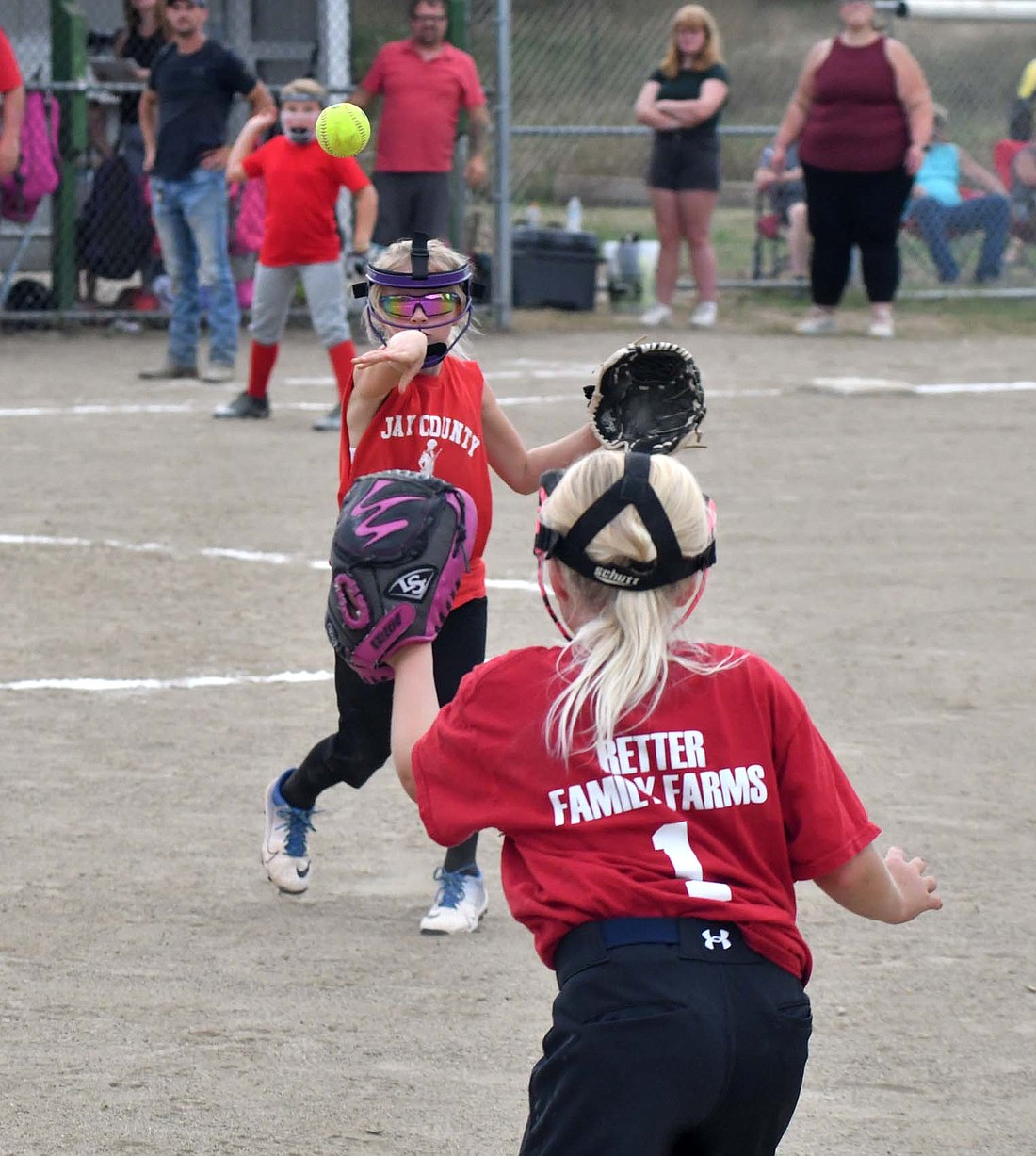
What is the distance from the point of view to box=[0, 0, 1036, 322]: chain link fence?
583 inches

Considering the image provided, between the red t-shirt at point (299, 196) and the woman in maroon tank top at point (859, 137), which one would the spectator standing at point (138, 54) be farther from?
the woman in maroon tank top at point (859, 137)

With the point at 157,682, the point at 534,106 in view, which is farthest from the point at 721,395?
the point at 534,106

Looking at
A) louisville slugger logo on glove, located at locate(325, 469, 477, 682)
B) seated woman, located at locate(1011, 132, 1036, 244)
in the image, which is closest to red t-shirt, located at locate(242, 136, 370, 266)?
louisville slugger logo on glove, located at locate(325, 469, 477, 682)

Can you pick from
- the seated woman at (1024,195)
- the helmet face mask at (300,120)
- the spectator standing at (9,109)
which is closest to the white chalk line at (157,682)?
the helmet face mask at (300,120)

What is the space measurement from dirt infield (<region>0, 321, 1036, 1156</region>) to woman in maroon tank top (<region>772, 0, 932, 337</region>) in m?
3.80

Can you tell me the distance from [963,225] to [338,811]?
13631 millimetres

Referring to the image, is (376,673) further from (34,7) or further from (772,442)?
(34,7)

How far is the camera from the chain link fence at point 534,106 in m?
14.8

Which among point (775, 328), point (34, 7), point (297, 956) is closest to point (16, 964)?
point (297, 956)

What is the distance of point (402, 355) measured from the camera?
388 centimetres

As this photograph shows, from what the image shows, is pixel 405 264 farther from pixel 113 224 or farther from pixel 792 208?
pixel 792 208

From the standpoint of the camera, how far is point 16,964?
165 inches

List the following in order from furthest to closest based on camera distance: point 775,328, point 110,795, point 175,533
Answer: point 775,328 < point 175,533 < point 110,795

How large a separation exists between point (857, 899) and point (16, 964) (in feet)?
7.26
